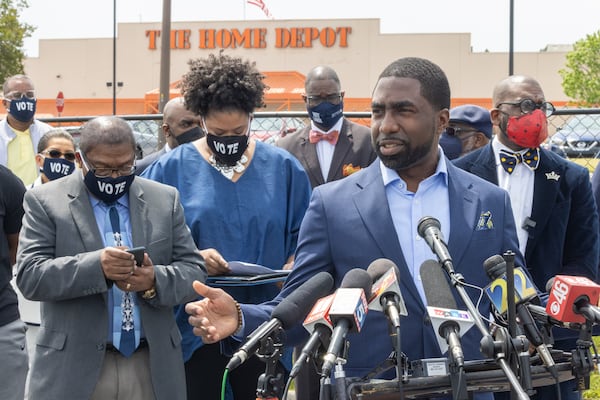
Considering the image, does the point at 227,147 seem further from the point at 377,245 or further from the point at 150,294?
the point at 377,245

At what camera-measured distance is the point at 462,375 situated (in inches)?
100.0

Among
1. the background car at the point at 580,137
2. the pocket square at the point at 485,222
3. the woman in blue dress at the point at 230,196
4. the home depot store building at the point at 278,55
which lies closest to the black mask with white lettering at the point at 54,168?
the woman in blue dress at the point at 230,196

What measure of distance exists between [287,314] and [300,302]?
8 centimetres

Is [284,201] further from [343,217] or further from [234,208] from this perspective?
[343,217]

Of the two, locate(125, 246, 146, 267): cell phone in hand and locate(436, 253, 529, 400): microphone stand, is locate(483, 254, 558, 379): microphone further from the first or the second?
locate(125, 246, 146, 267): cell phone in hand

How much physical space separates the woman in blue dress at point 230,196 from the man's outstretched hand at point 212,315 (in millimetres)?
1651

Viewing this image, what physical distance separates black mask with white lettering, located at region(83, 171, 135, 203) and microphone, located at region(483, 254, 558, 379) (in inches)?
90.9

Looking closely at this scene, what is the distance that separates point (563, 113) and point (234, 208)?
4.49 m

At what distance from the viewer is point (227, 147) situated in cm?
519

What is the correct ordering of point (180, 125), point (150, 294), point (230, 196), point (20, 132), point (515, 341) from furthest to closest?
point (20, 132) < point (180, 125) < point (230, 196) < point (150, 294) < point (515, 341)

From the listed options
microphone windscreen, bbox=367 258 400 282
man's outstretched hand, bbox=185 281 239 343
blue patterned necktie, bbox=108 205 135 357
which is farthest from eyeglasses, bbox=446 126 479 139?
microphone windscreen, bbox=367 258 400 282

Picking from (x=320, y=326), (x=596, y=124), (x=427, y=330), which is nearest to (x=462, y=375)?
(x=320, y=326)

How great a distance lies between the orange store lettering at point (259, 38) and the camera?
2438 inches

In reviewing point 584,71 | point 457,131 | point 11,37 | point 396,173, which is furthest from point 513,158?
point 584,71
